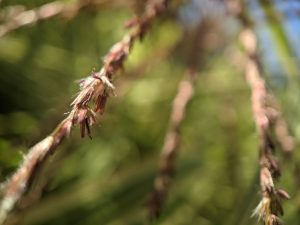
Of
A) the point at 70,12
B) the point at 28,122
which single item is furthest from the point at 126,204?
the point at 70,12

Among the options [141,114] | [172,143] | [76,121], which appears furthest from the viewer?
[141,114]

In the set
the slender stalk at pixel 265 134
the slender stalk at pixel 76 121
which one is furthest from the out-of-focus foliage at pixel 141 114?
the slender stalk at pixel 76 121

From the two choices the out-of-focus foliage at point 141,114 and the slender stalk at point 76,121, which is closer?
the slender stalk at point 76,121

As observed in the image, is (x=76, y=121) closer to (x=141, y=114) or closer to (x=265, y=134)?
(x=265, y=134)

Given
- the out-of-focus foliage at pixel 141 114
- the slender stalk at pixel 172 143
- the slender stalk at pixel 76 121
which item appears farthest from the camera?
the out-of-focus foliage at pixel 141 114

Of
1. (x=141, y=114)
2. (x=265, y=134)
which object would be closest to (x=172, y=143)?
(x=265, y=134)

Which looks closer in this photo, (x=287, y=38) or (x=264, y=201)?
(x=264, y=201)

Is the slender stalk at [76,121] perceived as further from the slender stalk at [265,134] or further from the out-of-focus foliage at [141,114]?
the out-of-focus foliage at [141,114]

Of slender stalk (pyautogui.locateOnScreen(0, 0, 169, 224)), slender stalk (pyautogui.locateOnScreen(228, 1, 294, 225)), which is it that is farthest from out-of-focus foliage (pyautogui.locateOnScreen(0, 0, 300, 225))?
slender stalk (pyautogui.locateOnScreen(0, 0, 169, 224))

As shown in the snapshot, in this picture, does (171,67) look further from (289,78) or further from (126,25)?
(126,25)
